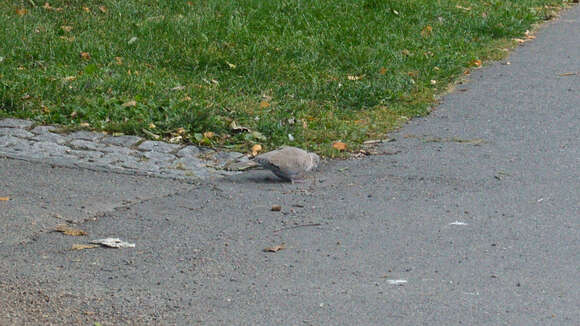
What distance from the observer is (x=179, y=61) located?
8086 millimetres

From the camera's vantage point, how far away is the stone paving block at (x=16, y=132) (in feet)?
20.1

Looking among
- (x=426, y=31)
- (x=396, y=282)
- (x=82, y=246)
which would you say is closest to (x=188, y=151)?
(x=82, y=246)

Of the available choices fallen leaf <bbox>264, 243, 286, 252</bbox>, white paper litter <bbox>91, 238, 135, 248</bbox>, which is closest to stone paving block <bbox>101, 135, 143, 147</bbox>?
white paper litter <bbox>91, 238, 135, 248</bbox>

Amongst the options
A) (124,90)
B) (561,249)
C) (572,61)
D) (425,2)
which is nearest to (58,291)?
(561,249)

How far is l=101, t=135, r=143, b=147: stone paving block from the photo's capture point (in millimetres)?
6047

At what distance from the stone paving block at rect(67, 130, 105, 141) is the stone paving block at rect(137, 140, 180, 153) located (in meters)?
0.38

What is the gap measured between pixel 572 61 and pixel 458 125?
2.87 metres

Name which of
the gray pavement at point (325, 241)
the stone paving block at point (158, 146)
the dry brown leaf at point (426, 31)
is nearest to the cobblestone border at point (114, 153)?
the stone paving block at point (158, 146)

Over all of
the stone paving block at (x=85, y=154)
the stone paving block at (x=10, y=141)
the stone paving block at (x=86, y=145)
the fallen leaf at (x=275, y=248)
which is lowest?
the stone paving block at (x=86, y=145)

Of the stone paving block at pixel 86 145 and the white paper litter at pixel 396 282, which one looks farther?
the stone paving block at pixel 86 145

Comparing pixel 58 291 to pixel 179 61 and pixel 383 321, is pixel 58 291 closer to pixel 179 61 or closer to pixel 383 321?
pixel 383 321

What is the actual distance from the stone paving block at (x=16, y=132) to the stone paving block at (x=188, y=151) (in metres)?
1.12

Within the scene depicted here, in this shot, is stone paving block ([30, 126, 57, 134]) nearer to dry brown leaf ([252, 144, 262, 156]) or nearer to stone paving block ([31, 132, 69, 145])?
stone paving block ([31, 132, 69, 145])

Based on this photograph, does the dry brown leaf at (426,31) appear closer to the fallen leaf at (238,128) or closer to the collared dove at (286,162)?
the fallen leaf at (238,128)
